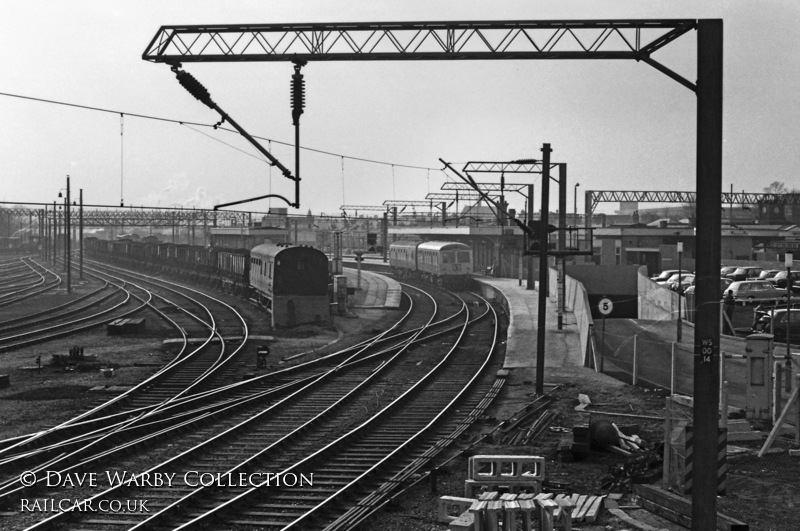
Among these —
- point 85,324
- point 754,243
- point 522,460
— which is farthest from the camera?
point 754,243

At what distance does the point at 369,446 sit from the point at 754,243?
212ft

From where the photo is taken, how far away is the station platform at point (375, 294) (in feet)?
159

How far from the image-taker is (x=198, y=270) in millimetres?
62625

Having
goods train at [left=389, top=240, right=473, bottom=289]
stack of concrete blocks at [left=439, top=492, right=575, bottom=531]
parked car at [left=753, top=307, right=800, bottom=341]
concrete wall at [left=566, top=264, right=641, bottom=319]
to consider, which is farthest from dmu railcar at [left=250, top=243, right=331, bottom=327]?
stack of concrete blocks at [left=439, top=492, right=575, bottom=531]

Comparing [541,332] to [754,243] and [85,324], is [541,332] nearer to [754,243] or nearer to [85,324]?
[85,324]

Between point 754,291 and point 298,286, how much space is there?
2151cm

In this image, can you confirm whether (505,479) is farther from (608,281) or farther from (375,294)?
(375,294)

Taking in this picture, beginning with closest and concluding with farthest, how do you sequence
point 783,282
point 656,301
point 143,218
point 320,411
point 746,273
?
point 320,411
point 656,301
point 783,282
point 746,273
point 143,218

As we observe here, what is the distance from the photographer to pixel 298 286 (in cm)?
3741

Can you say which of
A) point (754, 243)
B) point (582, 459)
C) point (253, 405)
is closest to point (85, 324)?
point (253, 405)

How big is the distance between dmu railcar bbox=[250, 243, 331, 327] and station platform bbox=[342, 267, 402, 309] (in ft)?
31.4

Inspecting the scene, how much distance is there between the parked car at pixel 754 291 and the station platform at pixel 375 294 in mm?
17104

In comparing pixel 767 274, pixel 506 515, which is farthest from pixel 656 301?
pixel 506 515

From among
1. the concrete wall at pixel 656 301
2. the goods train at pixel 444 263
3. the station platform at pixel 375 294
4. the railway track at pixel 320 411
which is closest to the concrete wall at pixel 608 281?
the concrete wall at pixel 656 301
